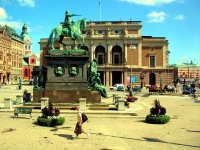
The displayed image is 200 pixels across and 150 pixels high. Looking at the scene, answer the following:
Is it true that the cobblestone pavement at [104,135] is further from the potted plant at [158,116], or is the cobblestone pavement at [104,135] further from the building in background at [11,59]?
the building in background at [11,59]

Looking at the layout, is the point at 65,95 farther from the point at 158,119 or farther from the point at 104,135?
the point at 104,135

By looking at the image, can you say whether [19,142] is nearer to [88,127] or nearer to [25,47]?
[88,127]

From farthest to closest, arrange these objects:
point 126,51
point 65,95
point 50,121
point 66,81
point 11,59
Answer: point 11,59 → point 126,51 → point 66,81 → point 65,95 → point 50,121

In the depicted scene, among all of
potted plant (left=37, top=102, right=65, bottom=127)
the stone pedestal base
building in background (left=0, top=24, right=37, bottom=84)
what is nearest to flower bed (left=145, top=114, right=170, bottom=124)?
potted plant (left=37, top=102, right=65, bottom=127)

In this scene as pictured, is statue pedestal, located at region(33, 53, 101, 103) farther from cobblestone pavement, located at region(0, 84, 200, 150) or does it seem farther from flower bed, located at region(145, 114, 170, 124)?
flower bed, located at region(145, 114, 170, 124)

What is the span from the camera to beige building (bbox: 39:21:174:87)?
248 feet

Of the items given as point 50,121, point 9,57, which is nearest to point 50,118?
point 50,121


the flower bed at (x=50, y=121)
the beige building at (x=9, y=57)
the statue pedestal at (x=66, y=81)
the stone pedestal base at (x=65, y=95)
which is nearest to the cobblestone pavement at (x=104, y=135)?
the flower bed at (x=50, y=121)

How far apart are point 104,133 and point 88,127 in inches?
66.1

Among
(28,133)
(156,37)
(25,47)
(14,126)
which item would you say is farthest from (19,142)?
(25,47)

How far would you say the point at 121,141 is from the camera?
11469 mm

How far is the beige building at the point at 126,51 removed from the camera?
248ft

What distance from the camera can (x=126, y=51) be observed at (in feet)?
251

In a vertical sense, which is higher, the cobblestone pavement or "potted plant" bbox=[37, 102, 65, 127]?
"potted plant" bbox=[37, 102, 65, 127]
